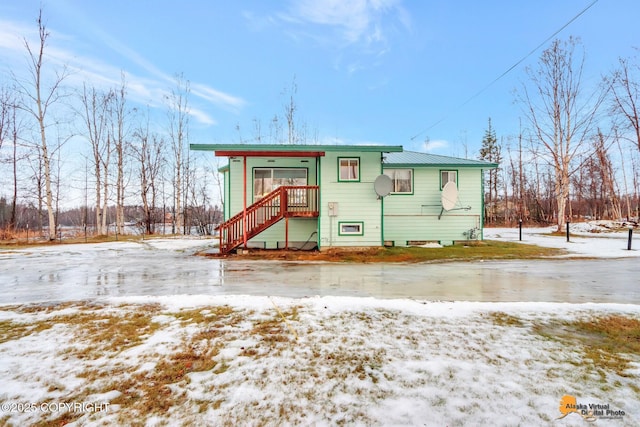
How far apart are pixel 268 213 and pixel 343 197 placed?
322cm

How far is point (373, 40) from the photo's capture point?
57.1ft

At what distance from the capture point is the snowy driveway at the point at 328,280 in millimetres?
5509

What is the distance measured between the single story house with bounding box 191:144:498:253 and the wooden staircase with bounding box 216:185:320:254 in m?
0.04

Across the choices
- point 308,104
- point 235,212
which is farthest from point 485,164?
point 308,104

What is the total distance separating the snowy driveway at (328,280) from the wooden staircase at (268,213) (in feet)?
5.64

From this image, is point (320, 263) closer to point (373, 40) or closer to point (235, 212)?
point (235, 212)

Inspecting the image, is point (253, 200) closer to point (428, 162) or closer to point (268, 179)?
point (268, 179)

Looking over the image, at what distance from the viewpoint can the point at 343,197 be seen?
11.7m

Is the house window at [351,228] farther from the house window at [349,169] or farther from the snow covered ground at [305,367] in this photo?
Result: the snow covered ground at [305,367]

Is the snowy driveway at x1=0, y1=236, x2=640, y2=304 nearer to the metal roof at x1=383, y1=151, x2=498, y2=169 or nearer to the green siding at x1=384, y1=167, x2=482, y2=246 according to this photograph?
the green siding at x1=384, y1=167, x2=482, y2=246

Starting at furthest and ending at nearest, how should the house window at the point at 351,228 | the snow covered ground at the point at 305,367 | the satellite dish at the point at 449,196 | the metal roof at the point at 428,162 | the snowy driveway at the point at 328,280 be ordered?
the metal roof at the point at 428,162, the satellite dish at the point at 449,196, the house window at the point at 351,228, the snowy driveway at the point at 328,280, the snow covered ground at the point at 305,367

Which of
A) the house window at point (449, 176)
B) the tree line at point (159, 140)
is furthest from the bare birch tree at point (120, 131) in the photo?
the house window at point (449, 176)

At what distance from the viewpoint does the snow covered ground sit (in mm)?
2143

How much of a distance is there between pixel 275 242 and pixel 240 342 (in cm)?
944
